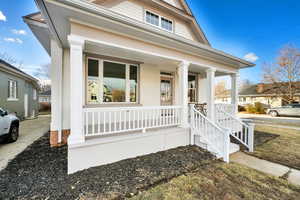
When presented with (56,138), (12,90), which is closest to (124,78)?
(56,138)

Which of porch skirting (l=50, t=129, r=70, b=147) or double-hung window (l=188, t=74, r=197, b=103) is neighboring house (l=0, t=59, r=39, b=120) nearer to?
porch skirting (l=50, t=129, r=70, b=147)

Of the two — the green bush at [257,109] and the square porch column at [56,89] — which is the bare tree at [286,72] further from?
the square porch column at [56,89]

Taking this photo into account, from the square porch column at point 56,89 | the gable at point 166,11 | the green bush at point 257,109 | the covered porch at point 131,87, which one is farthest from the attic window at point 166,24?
the green bush at point 257,109

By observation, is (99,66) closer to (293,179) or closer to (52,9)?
(52,9)

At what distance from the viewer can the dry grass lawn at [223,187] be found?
2.45m

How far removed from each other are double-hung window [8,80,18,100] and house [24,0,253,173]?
8.15m

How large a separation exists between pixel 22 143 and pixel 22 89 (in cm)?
899

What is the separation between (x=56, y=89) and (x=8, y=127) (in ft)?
8.72

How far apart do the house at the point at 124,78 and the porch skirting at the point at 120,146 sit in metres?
0.02

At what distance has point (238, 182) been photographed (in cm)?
291

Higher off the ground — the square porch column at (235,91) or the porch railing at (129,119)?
the square porch column at (235,91)

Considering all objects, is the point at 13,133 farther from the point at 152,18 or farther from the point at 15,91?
the point at 152,18

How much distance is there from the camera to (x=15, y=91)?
10469 millimetres

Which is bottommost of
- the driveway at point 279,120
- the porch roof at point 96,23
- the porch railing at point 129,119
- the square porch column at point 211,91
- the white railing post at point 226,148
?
the driveway at point 279,120
